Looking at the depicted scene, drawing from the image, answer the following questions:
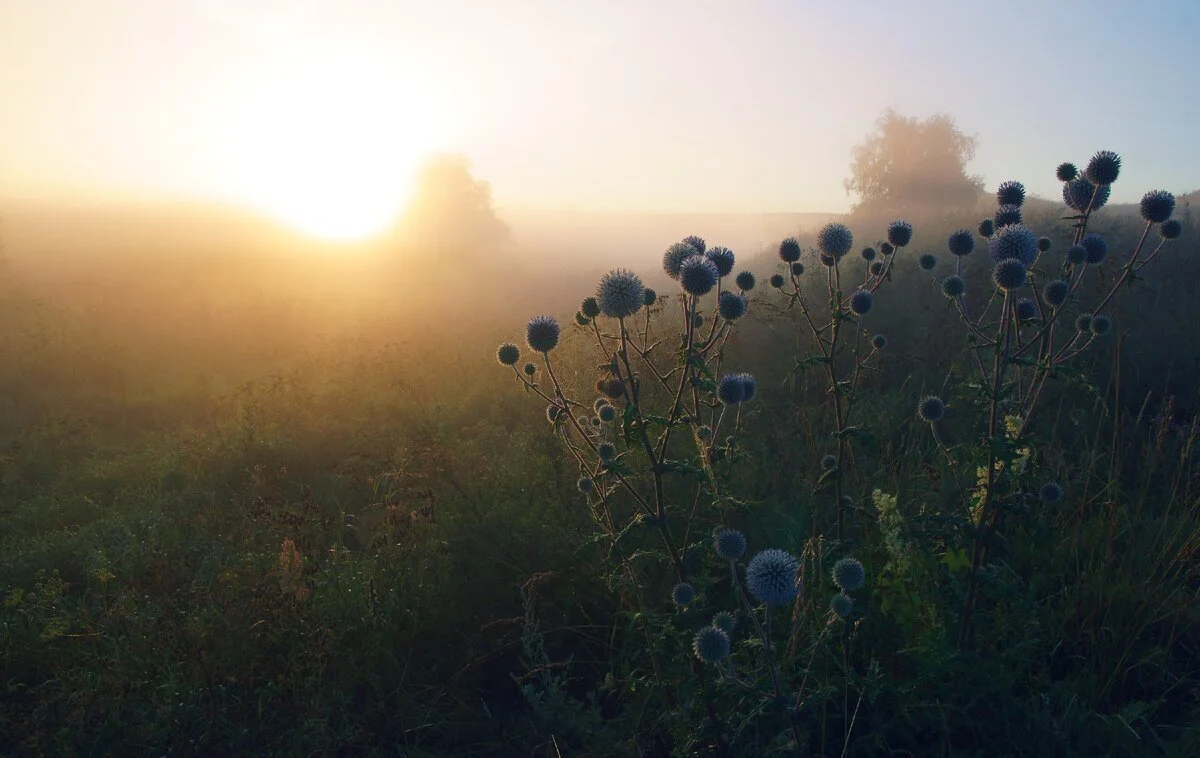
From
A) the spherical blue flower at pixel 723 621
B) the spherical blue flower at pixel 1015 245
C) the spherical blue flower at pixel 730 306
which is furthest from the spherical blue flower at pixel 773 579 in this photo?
the spherical blue flower at pixel 1015 245

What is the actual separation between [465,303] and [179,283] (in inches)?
383

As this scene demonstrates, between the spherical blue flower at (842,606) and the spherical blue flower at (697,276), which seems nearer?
the spherical blue flower at (842,606)

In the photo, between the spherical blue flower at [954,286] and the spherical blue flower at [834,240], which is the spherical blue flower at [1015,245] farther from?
the spherical blue flower at [834,240]

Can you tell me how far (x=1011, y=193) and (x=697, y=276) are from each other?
2.56 metres

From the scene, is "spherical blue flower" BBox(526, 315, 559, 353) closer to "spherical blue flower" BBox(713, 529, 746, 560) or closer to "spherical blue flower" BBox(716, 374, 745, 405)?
"spherical blue flower" BBox(716, 374, 745, 405)

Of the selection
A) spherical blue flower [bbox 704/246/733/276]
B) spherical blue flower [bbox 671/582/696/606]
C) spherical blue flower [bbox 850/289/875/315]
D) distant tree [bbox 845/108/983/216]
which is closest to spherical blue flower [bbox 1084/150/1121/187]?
spherical blue flower [bbox 850/289/875/315]

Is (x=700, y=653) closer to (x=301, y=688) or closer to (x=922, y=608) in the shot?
(x=922, y=608)

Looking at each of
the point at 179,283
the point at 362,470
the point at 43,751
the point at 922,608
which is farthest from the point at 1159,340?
the point at 179,283

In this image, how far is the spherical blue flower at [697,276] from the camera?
2.71 metres

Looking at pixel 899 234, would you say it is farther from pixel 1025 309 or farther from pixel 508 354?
pixel 508 354

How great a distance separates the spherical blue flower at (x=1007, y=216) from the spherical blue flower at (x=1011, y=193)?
14 centimetres

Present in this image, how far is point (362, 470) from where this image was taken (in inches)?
252

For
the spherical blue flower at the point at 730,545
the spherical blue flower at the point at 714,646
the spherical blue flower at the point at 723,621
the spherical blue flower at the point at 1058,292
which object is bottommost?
the spherical blue flower at the point at 723,621

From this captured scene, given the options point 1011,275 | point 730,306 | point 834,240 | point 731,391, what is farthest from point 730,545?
point 834,240
